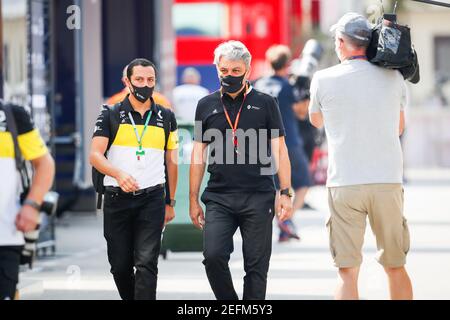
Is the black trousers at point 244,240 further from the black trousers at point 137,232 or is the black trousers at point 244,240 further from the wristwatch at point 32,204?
the wristwatch at point 32,204

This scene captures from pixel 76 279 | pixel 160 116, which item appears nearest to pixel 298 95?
pixel 76 279

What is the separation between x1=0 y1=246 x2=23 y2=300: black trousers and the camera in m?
7.11

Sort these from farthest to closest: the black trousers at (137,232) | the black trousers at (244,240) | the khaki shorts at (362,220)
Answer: the black trousers at (137,232)
the black trousers at (244,240)
the khaki shorts at (362,220)

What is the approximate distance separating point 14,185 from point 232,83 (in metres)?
2.05

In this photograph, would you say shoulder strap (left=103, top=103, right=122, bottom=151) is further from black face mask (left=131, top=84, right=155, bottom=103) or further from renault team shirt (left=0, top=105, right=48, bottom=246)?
renault team shirt (left=0, top=105, right=48, bottom=246)

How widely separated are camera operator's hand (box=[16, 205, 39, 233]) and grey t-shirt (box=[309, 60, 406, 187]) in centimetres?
215

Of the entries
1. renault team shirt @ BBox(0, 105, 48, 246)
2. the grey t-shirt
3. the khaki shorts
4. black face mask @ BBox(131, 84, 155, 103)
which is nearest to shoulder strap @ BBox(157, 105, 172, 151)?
black face mask @ BBox(131, 84, 155, 103)

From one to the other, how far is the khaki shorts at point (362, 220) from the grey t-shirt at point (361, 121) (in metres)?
0.06

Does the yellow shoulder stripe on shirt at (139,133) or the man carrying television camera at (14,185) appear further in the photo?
the yellow shoulder stripe on shirt at (139,133)

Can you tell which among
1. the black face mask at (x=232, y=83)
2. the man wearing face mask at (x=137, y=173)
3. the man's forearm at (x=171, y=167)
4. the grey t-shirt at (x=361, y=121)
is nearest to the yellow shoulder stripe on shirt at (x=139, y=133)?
the man wearing face mask at (x=137, y=173)

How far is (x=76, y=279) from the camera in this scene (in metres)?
12.3

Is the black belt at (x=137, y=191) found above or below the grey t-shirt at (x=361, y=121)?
below

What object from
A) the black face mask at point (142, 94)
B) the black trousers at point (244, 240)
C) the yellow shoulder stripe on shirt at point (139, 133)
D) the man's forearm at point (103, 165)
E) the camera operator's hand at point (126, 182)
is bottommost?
the black trousers at point (244, 240)

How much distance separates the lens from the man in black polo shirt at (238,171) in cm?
873
